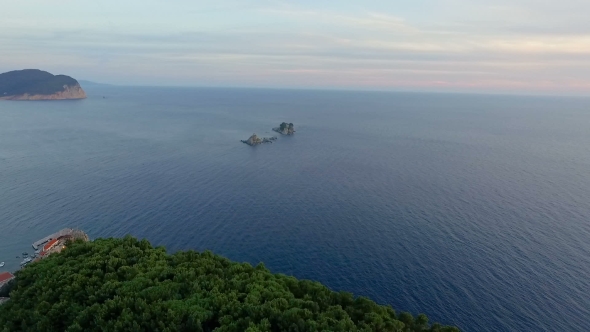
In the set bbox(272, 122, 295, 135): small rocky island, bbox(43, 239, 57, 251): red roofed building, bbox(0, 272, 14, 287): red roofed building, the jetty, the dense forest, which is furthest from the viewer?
bbox(272, 122, 295, 135): small rocky island

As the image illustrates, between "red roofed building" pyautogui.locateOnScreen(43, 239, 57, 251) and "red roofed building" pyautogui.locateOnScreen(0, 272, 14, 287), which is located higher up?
"red roofed building" pyautogui.locateOnScreen(43, 239, 57, 251)

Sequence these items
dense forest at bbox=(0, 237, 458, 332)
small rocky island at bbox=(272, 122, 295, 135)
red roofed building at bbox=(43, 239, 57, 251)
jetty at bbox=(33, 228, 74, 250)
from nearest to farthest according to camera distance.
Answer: dense forest at bbox=(0, 237, 458, 332) < red roofed building at bbox=(43, 239, 57, 251) < jetty at bbox=(33, 228, 74, 250) < small rocky island at bbox=(272, 122, 295, 135)

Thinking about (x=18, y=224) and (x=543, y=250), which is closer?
(x=543, y=250)

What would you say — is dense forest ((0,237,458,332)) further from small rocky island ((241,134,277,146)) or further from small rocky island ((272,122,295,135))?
small rocky island ((272,122,295,135))

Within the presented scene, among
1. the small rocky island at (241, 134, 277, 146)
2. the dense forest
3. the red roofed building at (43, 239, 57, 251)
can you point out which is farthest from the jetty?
the small rocky island at (241, 134, 277, 146)

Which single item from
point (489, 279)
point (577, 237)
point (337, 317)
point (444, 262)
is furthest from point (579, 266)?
point (337, 317)

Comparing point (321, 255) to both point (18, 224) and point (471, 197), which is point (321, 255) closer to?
point (471, 197)

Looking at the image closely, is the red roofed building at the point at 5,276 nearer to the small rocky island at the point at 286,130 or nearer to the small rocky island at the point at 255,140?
the small rocky island at the point at 255,140

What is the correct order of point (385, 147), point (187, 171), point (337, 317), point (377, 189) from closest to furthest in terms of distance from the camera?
1. point (337, 317)
2. point (377, 189)
3. point (187, 171)
4. point (385, 147)

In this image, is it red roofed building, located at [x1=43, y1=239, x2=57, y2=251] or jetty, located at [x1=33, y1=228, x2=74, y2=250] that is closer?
red roofed building, located at [x1=43, y1=239, x2=57, y2=251]
